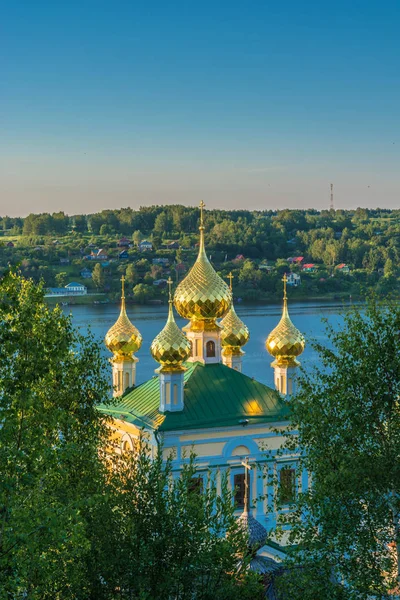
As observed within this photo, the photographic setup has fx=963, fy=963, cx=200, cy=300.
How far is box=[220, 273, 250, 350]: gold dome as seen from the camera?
34.3 feet

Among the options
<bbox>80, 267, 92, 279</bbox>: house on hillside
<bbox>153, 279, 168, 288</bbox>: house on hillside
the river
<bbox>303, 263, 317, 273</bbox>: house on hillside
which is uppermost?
<bbox>303, 263, 317, 273</bbox>: house on hillside

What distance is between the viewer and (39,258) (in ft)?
143

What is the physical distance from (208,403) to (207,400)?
4 cm

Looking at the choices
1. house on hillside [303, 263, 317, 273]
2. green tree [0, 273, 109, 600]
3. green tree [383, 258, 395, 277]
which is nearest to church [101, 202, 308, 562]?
green tree [0, 273, 109, 600]

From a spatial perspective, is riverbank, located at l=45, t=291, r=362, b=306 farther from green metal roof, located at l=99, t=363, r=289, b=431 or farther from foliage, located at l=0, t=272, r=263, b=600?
foliage, located at l=0, t=272, r=263, b=600

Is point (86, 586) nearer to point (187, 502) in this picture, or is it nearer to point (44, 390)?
point (187, 502)

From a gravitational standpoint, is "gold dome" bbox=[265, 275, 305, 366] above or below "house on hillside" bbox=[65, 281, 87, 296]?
above

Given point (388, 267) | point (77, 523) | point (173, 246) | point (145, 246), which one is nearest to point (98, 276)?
point (145, 246)

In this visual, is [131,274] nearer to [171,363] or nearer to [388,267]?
[388,267]

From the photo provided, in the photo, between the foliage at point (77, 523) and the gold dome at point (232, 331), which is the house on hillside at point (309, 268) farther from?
the foliage at point (77, 523)

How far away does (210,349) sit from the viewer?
32.0 feet

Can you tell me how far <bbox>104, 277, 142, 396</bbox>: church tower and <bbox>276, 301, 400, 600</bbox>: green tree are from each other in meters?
4.74

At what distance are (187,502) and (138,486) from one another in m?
0.34

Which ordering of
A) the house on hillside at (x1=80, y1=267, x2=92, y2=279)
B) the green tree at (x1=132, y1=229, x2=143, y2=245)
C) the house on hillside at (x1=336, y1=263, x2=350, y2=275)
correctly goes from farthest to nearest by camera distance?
the green tree at (x1=132, y1=229, x2=143, y2=245) → the house on hillside at (x1=336, y1=263, x2=350, y2=275) → the house on hillside at (x1=80, y1=267, x2=92, y2=279)
